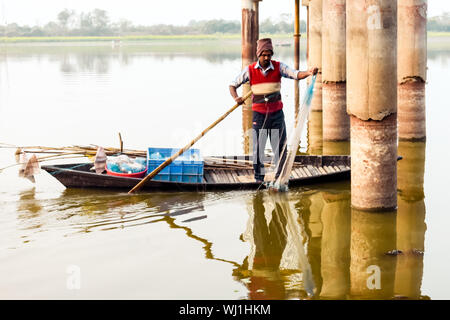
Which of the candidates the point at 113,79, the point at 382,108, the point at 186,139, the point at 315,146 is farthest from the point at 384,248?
the point at 113,79

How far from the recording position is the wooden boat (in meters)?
12.2

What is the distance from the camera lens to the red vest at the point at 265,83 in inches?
450

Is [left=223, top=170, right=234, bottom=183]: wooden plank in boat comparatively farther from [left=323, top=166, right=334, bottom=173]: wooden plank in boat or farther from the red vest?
[left=323, top=166, right=334, bottom=173]: wooden plank in boat

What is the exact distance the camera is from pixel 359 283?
27.0ft

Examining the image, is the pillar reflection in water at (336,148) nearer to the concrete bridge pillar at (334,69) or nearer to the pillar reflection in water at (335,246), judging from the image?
the concrete bridge pillar at (334,69)

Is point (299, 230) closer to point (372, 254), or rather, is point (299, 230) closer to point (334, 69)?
point (372, 254)

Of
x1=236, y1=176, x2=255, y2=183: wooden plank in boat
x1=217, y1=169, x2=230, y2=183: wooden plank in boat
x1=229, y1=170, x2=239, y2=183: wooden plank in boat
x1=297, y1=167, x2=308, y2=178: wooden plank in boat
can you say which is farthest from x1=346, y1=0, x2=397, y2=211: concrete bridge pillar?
x1=217, y1=169, x2=230, y2=183: wooden plank in boat

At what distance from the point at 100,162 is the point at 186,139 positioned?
6228mm

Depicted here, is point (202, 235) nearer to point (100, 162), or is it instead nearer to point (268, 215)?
point (268, 215)

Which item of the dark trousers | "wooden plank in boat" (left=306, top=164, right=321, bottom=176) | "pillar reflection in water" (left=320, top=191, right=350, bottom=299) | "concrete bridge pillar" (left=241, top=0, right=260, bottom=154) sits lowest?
"pillar reflection in water" (left=320, top=191, right=350, bottom=299)

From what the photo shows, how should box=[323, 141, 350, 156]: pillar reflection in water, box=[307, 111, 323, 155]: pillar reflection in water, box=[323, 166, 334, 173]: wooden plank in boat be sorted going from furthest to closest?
1. box=[307, 111, 323, 155]: pillar reflection in water
2. box=[323, 141, 350, 156]: pillar reflection in water
3. box=[323, 166, 334, 173]: wooden plank in boat

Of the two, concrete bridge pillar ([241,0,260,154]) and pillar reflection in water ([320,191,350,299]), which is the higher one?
concrete bridge pillar ([241,0,260,154])

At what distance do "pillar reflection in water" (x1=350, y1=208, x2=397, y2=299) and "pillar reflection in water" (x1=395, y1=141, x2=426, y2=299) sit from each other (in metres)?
0.10

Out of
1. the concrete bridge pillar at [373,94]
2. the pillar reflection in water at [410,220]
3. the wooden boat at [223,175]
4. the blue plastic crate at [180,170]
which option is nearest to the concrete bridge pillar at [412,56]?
the pillar reflection in water at [410,220]
